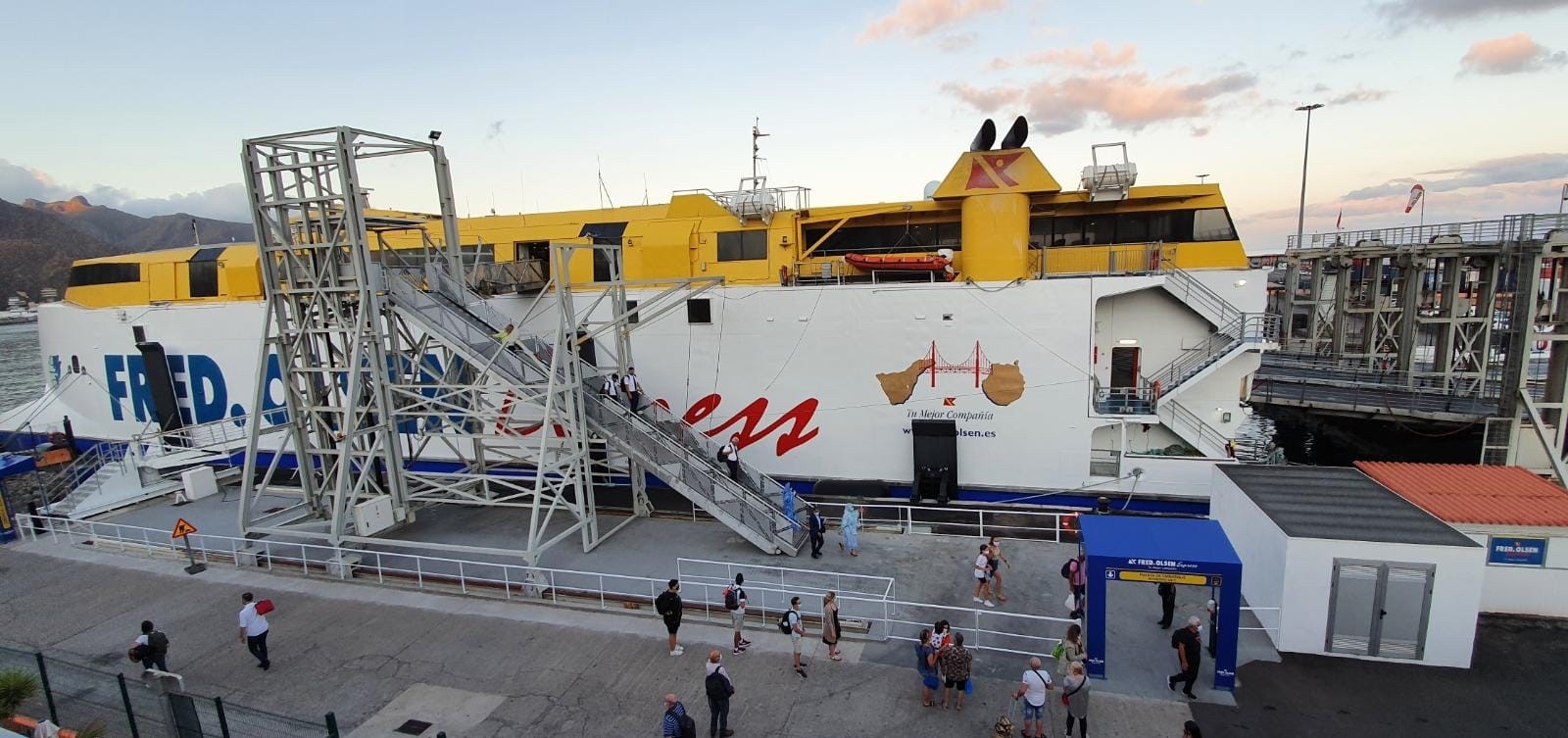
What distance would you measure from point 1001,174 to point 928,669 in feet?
40.0

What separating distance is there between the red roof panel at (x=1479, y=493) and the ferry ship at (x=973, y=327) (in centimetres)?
403

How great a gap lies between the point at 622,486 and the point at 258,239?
9912 mm

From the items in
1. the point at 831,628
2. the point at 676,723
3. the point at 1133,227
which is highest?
the point at 1133,227

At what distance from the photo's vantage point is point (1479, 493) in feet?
35.5

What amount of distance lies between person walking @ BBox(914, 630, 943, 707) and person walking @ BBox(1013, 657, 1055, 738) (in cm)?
107

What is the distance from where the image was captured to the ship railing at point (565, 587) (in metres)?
10.4

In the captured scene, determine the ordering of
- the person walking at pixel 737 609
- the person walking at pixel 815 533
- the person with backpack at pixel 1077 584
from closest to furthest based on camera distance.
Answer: the person walking at pixel 737 609 → the person with backpack at pixel 1077 584 → the person walking at pixel 815 533

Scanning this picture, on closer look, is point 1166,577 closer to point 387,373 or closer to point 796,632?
point 796,632

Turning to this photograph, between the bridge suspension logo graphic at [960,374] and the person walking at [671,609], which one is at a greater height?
the bridge suspension logo graphic at [960,374]

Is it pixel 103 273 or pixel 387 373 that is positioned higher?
pixel 103 273

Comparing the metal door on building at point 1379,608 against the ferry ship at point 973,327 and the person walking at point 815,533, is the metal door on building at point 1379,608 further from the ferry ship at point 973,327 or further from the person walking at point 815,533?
the person walking at point 815,533

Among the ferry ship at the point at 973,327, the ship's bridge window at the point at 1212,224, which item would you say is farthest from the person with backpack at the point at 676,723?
the ship's bridge window at the point at 1212,224

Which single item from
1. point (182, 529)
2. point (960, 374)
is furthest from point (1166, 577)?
point (182, 529)

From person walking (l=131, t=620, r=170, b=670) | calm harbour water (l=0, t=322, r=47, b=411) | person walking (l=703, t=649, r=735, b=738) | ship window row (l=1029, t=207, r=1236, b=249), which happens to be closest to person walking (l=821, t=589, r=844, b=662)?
person walking (l=703, t=649, r=735, b=738)
